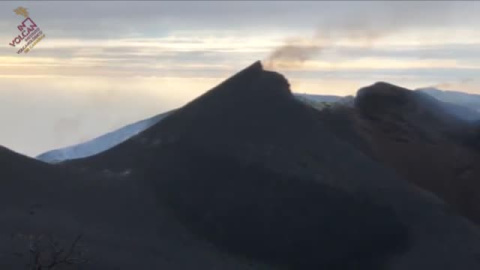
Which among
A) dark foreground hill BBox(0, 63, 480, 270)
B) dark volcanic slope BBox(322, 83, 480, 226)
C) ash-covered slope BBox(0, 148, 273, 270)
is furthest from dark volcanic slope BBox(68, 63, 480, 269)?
dark volcanic slope BBox(322, 83, 480, 226)

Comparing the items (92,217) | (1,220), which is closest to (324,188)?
(92,217)

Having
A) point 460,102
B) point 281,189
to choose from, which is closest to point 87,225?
point 281,189

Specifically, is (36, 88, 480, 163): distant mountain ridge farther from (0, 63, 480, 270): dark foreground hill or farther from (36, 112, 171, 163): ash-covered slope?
(0, 63, 480, 270): dark foreground hill

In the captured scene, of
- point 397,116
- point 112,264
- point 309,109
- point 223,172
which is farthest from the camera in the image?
point 397,116

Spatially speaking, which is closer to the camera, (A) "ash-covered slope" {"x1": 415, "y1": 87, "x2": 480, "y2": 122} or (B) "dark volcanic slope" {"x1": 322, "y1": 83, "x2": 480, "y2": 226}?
(B) "dark volcanic slope" {"x1": 322, "y1": 83, "x2": 480, "y2": 226}

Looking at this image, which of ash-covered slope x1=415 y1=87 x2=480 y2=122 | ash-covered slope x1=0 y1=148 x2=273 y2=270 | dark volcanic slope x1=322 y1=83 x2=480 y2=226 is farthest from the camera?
ash-covered slope x1=415 y1=87 x2=480 y2=122

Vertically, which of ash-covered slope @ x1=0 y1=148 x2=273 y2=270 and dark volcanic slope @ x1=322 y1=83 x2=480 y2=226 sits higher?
dark volcanic slope @ x1=322 y1=83 x2=480 y2=226

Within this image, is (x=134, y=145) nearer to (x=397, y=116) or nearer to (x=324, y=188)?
(x=324, y=188)
